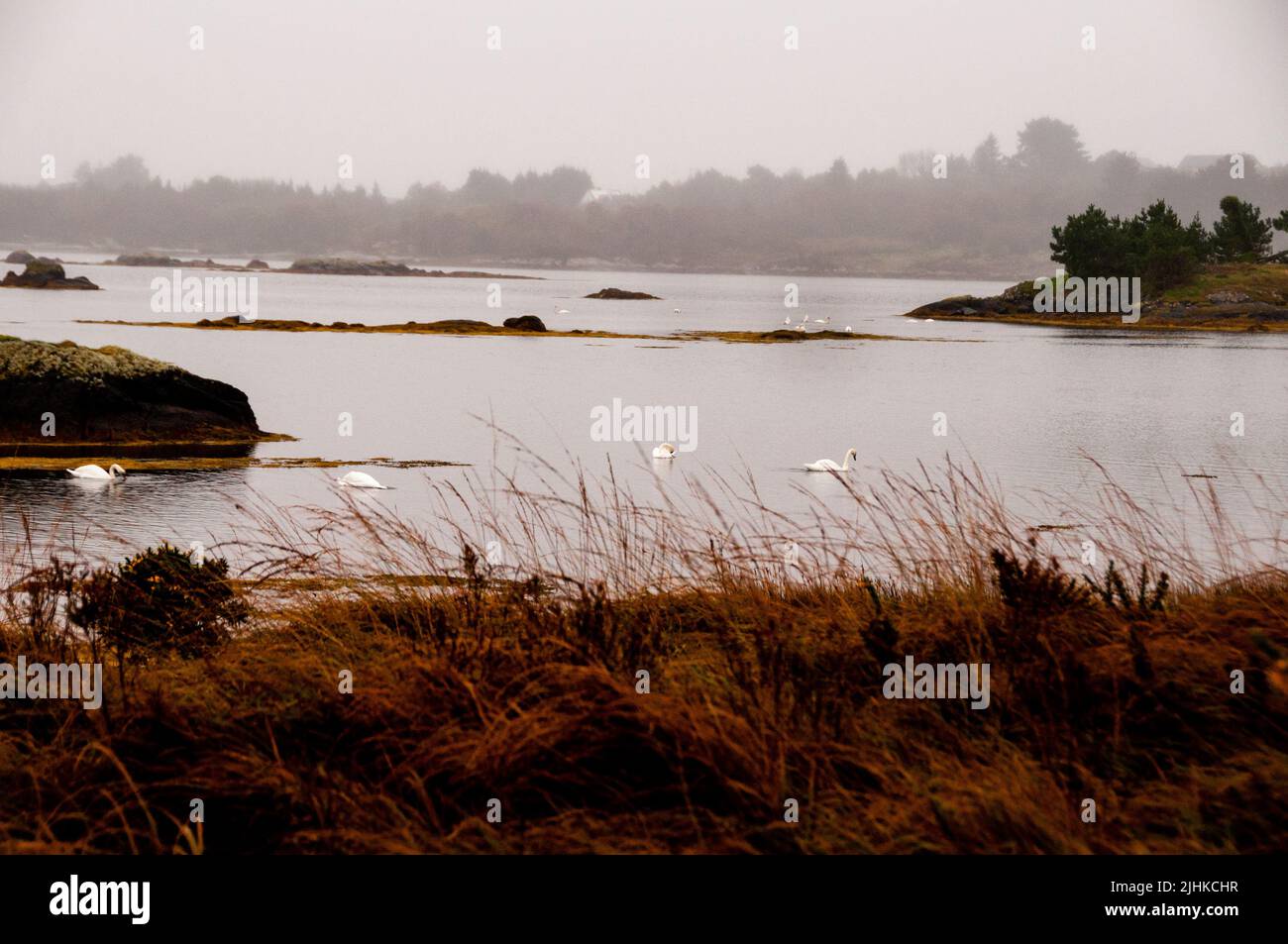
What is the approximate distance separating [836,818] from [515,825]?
3.80 feet

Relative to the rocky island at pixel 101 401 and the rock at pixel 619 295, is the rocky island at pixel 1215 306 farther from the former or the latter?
the rocky island at pixel 101 401

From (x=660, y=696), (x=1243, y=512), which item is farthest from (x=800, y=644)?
(x=1243, y=512)

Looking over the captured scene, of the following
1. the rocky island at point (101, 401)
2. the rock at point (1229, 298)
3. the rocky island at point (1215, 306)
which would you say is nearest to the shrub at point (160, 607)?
the rocky island at point (101, 401)

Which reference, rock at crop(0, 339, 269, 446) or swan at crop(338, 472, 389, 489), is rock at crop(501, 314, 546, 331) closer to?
rock at crop(0, 339, 269, 446)

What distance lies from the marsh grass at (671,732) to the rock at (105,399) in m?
18.3

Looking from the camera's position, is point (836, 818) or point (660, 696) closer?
point (836, 818)

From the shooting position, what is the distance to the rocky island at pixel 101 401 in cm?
2362

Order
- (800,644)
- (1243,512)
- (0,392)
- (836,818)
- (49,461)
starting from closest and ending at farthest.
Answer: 1. (836,818)
2. (800,644)
3. (1243,512)
4. (49,461)
5. (0,392)

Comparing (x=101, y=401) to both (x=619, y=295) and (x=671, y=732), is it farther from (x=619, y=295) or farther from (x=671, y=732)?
(x=619, y=295)

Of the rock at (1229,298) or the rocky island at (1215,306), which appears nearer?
the rocky island at (1215,306)

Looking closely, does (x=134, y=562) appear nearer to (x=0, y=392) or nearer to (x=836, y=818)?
(x=836, y=818)
